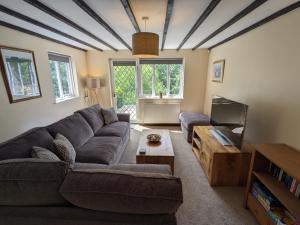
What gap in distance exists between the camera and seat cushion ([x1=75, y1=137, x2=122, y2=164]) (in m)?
1.97

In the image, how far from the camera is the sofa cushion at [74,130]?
2.10m

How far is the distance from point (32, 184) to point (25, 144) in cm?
87

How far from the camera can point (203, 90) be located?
15.1ft

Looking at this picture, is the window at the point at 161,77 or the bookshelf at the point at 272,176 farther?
the window at the point at 161,77

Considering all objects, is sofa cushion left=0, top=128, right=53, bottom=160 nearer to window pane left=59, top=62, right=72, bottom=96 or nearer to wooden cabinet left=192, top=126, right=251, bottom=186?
wooden cabinet left=192, top=126, right=251, bottom=186

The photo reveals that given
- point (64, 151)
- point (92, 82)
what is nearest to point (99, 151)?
point (64, 151)

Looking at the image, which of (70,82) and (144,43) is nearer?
(144,43)

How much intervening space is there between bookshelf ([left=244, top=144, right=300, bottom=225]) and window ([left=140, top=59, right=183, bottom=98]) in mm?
3277

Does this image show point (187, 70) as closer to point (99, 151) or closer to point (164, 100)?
point (164, 100)

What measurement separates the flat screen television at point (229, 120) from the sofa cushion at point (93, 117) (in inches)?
83.4

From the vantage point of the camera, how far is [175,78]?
4.69 meters

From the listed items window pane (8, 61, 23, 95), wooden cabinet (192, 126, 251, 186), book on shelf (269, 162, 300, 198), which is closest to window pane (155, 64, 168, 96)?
wooden cabinet (192, 126, 251, 186)

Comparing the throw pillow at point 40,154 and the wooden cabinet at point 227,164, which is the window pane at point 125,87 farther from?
the throw pillow at point 40,154

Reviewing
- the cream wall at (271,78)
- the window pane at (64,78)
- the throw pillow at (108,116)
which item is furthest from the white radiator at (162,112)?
the window pane at (64,78)
